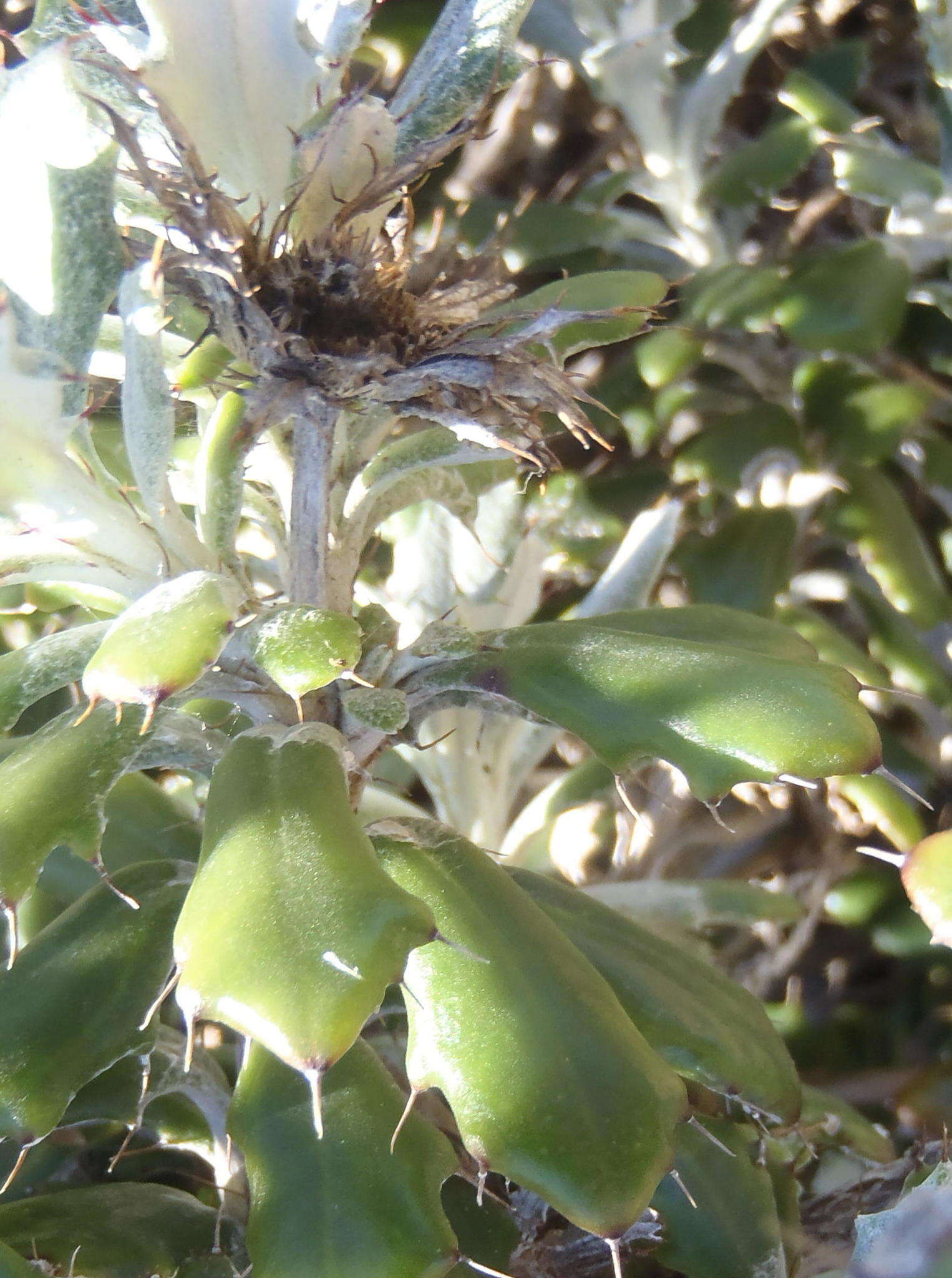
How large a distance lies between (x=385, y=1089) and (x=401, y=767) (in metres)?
0.57

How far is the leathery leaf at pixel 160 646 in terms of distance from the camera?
485 mm

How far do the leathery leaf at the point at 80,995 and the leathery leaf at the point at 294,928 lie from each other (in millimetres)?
128

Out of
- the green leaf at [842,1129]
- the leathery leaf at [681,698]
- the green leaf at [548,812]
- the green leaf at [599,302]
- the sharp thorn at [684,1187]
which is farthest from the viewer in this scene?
the green leaf at [548,812]

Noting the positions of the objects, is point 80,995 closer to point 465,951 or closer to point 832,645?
point 465,951

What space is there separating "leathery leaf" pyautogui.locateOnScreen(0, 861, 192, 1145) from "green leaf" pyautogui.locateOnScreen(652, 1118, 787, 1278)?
1.14 ft

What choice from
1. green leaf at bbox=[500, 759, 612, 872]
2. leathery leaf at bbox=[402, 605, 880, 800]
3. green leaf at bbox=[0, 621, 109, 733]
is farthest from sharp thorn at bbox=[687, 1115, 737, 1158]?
green leaf at bbox=[0, 621, 109, 733]

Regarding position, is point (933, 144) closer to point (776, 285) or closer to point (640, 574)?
point (776, 285)

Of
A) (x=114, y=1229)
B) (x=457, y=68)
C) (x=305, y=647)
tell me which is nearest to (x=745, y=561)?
(x=457, y=68)

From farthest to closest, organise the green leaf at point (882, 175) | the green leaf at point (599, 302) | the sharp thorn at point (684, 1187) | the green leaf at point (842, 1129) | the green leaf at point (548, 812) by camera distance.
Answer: the green leaf at point (882, 175), the green leaf at point (548, 812), the green leaf at point (842, 1129), the green leaf at point (599, 302), the sharp thorn at point (684, 1187)

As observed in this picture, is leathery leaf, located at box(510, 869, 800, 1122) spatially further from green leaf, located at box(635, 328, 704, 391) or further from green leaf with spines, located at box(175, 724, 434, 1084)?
green leaf, located at box(635, 328, 704, 391)

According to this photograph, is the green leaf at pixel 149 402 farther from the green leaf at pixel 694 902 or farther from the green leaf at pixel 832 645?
the green leaf at pixel 832 645

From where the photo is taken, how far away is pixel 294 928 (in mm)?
464

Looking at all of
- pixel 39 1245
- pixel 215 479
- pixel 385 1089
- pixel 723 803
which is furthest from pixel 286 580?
pixel 723 803

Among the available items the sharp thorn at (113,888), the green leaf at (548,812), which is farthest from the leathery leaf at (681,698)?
the green leaf at (548,812)
